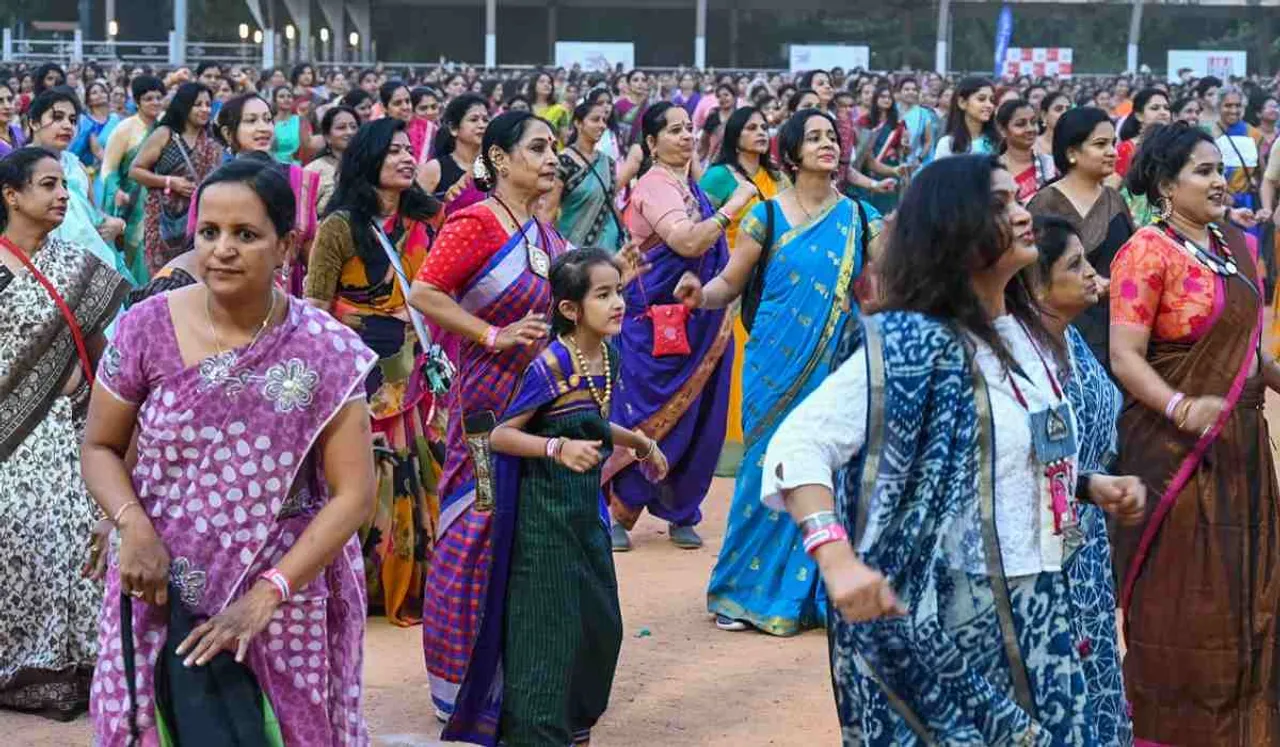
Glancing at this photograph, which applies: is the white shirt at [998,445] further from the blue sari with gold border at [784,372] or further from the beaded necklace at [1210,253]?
the blue sari with gold border at [784,372]

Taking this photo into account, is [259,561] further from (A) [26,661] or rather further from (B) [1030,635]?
(A) [26,661]

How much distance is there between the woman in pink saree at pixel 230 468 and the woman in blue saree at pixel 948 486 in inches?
32.7

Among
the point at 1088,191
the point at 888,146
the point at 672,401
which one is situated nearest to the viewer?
the point at 1088,191

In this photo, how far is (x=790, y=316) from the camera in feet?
21.7

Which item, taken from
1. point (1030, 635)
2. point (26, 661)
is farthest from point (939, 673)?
point (26, 661)

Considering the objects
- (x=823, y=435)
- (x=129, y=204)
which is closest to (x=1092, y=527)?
(x=823, y=435)

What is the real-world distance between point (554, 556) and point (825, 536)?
1.96m

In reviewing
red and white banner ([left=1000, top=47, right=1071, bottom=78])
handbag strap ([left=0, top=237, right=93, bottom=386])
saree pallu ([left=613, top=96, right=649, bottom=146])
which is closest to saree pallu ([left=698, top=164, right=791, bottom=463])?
handbag strap ([left=0, top=237, right=93, bottom=386])

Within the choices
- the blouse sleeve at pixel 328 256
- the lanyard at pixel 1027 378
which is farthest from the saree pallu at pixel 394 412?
the lanyard at pixel 1027 378

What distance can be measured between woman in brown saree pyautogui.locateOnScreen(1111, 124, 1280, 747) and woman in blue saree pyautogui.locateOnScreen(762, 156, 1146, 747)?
1.72 metres

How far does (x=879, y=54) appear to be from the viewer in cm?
4944

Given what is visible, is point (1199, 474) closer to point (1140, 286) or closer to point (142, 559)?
point (1140, 286)

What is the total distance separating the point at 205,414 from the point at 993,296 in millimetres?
1338

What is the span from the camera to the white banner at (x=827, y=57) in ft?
129
